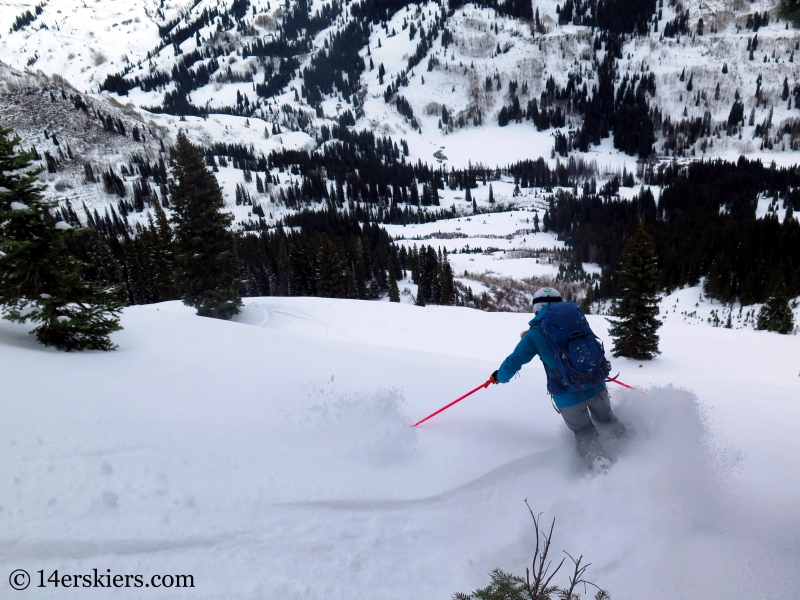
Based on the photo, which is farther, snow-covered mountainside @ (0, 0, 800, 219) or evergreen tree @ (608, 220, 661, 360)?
snow-covered mountainside @ (0, 0, 800, 219)

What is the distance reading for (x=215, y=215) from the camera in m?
20.4

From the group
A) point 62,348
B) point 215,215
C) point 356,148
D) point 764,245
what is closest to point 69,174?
point 356,148

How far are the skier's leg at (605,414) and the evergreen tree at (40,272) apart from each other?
25.9 feet

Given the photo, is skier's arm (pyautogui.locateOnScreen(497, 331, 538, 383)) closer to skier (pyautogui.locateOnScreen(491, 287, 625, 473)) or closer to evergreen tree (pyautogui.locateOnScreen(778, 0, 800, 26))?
skier (pyautogui.locateOnScreen(491, 287, 625, 473))

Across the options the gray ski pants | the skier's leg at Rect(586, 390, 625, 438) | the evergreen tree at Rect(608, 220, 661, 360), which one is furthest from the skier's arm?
the evergreen tree at Rect(608, 220, 661, 360)

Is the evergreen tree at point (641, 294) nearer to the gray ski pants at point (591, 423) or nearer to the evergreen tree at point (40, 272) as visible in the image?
the gray ski pants at point (591, 423)

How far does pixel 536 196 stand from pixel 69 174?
136 meters

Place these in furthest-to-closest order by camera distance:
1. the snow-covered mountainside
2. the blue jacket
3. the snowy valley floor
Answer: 1. the snow-covered mountainside
2. the blue jacket
3. the snowy valley floor

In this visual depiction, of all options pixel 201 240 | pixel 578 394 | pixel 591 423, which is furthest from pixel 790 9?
pixel 201 240

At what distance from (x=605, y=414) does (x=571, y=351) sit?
1.01 meters

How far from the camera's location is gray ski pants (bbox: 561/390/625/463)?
4.22 m

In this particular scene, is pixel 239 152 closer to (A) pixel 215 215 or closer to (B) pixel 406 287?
(B) pixel 406 287

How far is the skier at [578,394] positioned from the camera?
434 centimetres

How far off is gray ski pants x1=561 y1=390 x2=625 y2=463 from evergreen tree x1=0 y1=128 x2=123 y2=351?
25.1 ft
